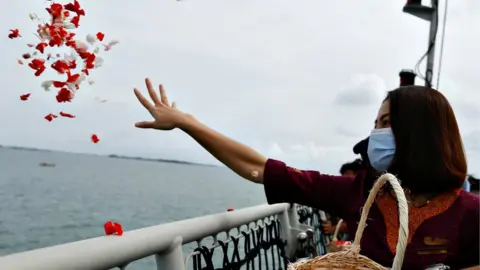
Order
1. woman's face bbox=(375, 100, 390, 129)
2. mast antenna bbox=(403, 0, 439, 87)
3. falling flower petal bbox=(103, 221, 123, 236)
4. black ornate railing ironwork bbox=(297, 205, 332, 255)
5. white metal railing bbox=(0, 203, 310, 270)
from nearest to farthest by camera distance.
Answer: white metal railing bbox=(0, 203, 310, 270) < falling flower petal bbox=(103, 221, 123, 236) < woman's face bbox=(375, 100, 390, 129) < black ornate railing ironwork bbox=(297, 205, 332, 255) < mast antenna bbox=(403, 0, 439, 87)

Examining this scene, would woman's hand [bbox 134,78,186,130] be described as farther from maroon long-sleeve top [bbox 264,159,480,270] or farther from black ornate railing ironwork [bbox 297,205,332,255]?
black ornate railing ironwork [bbox 297,205,332,255]

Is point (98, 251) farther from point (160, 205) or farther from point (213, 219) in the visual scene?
point (160, 205)

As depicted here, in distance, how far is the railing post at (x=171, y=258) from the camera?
174 cm

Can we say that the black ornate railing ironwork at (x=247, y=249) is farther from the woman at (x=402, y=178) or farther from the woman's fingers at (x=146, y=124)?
the woman's fingers at (x=146, y=124)

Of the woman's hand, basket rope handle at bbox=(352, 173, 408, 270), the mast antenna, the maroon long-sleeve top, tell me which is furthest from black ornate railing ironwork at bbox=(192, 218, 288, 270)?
the mast antenna

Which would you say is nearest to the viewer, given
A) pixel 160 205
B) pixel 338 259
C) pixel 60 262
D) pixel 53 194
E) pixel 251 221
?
pixel 60 262

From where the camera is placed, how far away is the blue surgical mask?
74.7 inches

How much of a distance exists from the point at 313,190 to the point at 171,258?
0.60 meters

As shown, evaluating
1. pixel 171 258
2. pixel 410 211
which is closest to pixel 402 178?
pixel 410 211

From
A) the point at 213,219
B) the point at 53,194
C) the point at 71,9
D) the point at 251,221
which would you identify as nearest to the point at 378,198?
the point at 213,219

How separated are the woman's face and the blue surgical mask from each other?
0.03 metres

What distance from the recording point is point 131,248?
4.90 ft

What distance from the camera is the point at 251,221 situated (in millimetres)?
2627

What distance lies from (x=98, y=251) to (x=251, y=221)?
54.0 inches
